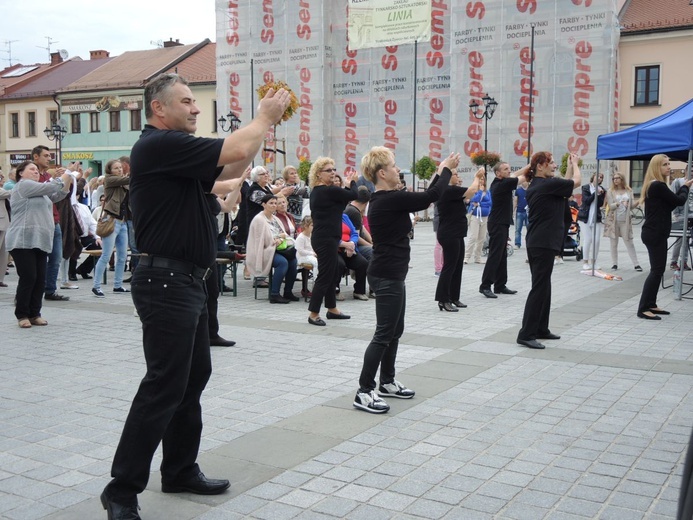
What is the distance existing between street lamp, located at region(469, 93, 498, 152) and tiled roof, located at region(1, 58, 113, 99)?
3213 cm

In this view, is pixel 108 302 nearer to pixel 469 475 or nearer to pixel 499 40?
pixel 469 475

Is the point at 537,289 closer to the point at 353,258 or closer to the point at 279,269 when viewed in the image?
the point at 353,258

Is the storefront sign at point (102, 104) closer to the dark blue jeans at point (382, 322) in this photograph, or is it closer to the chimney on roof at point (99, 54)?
the chimney on roof at point (99, 54)

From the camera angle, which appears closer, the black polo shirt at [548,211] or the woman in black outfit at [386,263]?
the woman in black outfit at [386,263]

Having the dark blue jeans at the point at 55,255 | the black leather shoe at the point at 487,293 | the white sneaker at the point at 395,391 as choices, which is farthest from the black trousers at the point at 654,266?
the dark blue jeans at the point at 55,255

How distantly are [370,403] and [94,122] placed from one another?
5206 centimetres

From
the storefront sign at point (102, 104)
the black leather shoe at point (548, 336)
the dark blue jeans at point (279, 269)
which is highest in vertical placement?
the storefront sign at point (102, 104)

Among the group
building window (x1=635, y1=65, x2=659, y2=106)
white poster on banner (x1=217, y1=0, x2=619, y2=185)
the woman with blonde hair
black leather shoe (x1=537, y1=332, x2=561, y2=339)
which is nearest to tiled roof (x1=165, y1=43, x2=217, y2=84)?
Result: white poster on banner (x1=217, y1=0, x2=619, y2=185)

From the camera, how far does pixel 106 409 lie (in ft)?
18.3

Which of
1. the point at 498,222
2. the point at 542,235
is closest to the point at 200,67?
the point at 498,222

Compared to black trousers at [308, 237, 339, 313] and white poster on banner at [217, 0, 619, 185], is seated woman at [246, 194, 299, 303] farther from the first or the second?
white poster on banner at [217, 0, 619, 185]

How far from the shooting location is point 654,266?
9.42 meters

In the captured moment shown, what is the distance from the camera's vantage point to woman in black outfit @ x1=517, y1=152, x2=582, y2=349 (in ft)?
25.3

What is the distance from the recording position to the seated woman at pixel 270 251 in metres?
11.2
